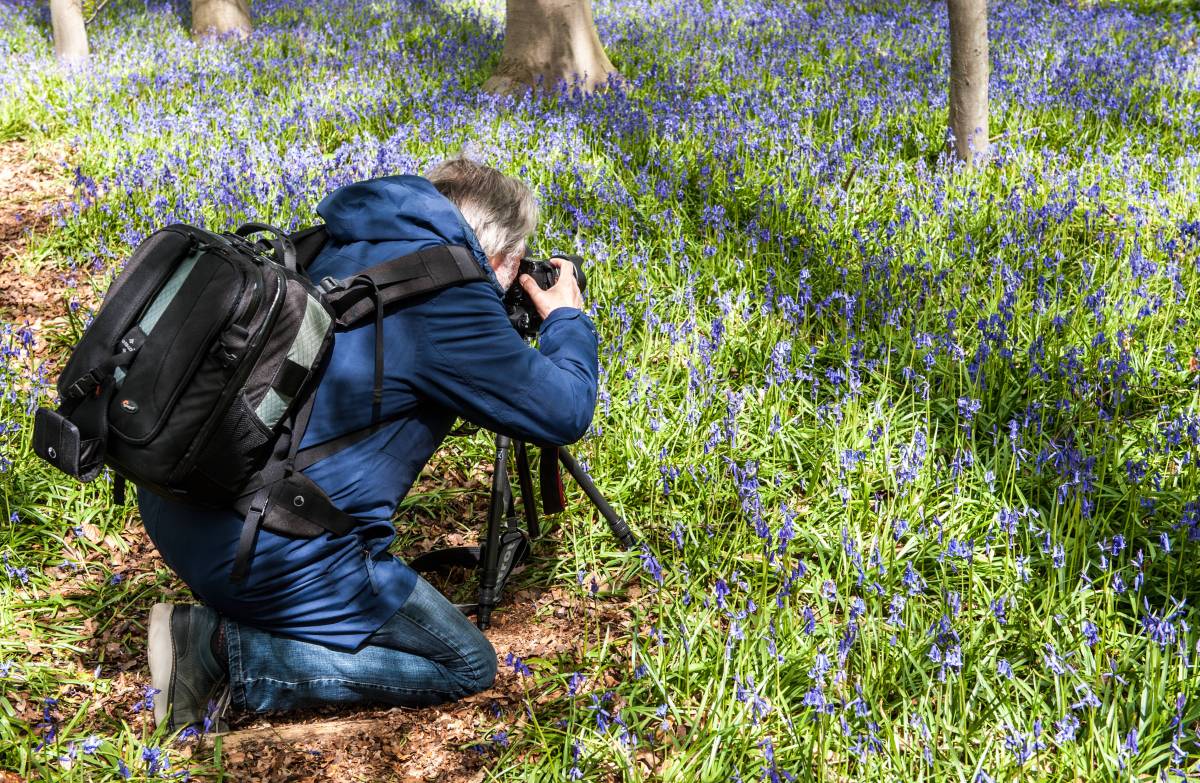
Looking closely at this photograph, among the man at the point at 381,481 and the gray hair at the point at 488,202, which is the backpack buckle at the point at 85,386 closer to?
the man at the point at 381,481

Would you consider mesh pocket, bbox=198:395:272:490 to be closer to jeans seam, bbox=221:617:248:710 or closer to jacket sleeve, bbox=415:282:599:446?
jacket sleeve, bbox=415:282:599:446

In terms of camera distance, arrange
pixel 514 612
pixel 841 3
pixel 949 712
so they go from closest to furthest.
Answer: pixel 949 712 < pixel 514 612 < pixel 841 3

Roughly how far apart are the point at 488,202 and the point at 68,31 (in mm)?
7923

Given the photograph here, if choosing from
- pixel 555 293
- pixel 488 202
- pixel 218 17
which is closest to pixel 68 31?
pixel 218 17

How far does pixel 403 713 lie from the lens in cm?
310

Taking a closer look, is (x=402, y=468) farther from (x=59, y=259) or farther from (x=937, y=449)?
(x=59, y=259)

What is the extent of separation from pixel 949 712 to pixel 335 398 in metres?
1.93

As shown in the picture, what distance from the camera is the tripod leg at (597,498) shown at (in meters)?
3.38

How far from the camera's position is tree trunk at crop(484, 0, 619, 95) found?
26.1ft

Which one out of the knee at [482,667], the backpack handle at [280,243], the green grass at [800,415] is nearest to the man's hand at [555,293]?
the backpack handle at [280,243]

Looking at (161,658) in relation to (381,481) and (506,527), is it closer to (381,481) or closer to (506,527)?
(381,481)

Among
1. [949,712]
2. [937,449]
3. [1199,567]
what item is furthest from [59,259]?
[1199,567]

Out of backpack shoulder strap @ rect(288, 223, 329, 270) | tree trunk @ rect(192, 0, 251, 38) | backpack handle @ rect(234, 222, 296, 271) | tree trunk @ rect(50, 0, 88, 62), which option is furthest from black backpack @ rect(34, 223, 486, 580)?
tree trunk @ rect(192, 0, 251, 38)

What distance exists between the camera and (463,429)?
3.61 meters
